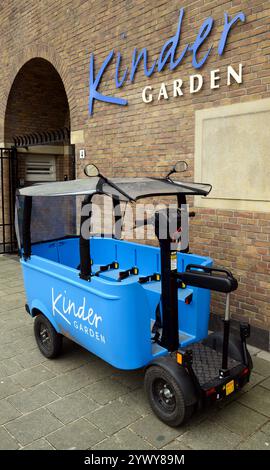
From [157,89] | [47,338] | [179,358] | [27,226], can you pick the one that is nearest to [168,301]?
[179,358]

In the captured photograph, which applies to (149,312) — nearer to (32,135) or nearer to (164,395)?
(164,395)

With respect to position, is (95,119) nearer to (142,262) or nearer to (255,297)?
(142,262)

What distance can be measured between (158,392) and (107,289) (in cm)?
93

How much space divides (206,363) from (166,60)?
403cm

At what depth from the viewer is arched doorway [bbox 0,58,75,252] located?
952 cm

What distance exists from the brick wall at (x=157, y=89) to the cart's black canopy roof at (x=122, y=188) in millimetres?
1214

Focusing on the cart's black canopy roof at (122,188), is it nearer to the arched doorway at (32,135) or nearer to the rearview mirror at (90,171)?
the rearview mirror at (90,171)

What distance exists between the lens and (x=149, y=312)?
3262 mm

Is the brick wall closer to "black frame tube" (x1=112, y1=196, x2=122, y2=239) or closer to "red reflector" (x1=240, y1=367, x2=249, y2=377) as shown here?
"black frame tube" (x1=112, y1=196, x2=122, y2=239)

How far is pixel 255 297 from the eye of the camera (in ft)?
15.2

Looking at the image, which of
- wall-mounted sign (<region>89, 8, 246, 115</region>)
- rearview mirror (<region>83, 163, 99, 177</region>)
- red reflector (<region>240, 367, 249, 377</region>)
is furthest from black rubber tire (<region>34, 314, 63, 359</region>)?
wall-mounted sign (<region>89, 8, 246, 115</region>)

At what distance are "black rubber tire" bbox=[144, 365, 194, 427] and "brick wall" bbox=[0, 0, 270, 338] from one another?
1.98 meters

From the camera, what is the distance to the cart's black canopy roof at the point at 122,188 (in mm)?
3150
